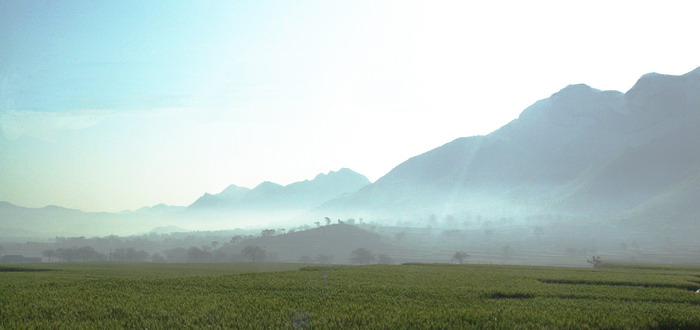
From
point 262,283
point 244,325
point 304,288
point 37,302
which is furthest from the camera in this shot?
point 262,283

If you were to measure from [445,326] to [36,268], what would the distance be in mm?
91325

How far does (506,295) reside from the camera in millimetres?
33812

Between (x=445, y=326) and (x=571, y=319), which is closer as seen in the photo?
(x=445, y=326)

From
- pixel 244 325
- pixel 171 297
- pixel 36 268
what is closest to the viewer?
pixel 244 325

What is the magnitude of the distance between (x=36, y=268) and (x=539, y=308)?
92.0 metres

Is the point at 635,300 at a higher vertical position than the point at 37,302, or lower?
lower

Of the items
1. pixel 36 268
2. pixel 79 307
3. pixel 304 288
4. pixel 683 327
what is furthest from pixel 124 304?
pixel 36 268

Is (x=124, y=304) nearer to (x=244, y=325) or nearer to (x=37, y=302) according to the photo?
(x=37, y=302)

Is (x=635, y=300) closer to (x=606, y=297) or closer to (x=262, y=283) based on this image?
(x=606, y=297)

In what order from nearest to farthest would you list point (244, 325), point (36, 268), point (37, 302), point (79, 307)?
point (244, 325) → point (79, 307) → point (37, 302) → point (36, 268)

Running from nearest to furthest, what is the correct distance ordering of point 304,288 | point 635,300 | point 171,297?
point 171,297 < point 635,300 < point 304,288

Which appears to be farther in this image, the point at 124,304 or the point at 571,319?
the point at 124,304

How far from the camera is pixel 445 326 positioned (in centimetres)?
1997

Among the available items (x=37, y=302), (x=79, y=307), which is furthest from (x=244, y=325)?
Result: (x=37, y=302)
